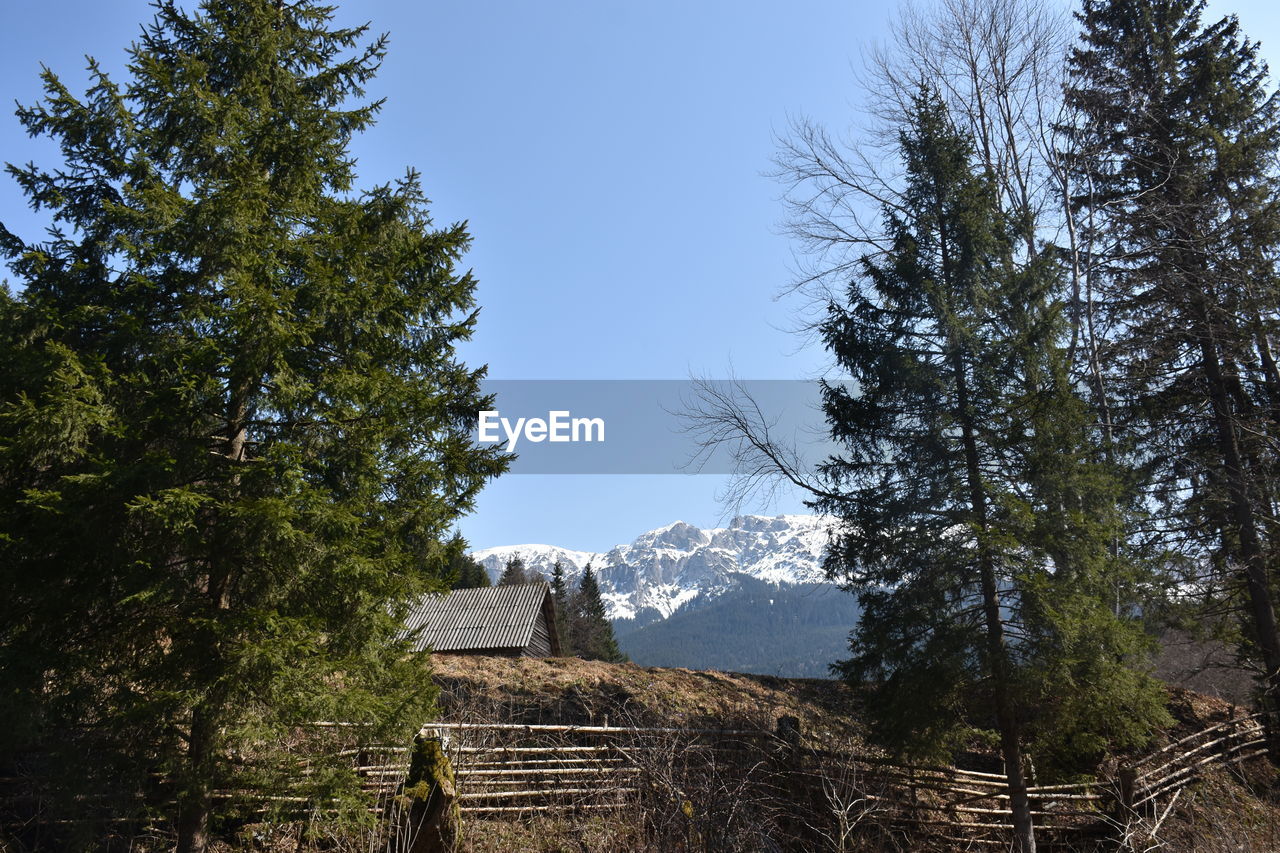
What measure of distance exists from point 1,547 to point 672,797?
6694 millimetres

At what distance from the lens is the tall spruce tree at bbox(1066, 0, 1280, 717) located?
1345 centimetres

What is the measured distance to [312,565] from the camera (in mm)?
7281

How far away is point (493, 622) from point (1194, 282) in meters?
22.1

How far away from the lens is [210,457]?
24.5 feet

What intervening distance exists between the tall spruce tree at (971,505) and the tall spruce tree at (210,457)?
5528mm

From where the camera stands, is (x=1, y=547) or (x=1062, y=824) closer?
(x=1, y=547)

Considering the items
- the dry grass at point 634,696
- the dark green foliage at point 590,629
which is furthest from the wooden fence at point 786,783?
the dark green foliage at point 590,629

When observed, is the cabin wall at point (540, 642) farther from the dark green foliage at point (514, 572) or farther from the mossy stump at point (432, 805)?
the dark green foliage at point (514, 572)

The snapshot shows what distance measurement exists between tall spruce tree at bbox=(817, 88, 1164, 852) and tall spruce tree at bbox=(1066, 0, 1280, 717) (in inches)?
161

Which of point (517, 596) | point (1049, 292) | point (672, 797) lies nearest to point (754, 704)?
point (672, 797)

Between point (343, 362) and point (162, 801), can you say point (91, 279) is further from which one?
point (162, 801)

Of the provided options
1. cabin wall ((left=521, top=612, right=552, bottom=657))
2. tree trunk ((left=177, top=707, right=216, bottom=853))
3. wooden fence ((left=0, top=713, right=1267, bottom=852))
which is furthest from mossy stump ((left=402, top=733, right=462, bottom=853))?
cabin wall ((left=521, top=612, right=552, bottom=657))

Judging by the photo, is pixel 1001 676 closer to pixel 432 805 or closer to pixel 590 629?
pixel 432 805

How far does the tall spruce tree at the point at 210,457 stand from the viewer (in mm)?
6781
